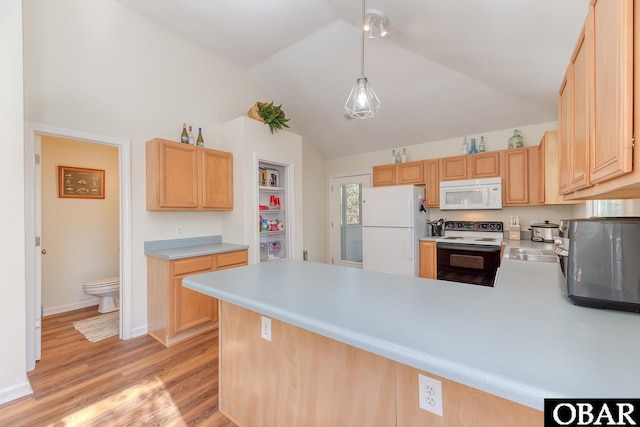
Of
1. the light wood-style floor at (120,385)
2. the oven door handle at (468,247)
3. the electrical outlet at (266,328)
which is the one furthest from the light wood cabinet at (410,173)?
the electrical outlet at (266,328)

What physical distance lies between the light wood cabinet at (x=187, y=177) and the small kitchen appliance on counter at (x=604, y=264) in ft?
10.2

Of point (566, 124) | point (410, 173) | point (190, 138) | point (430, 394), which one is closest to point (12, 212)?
point (190, 138)

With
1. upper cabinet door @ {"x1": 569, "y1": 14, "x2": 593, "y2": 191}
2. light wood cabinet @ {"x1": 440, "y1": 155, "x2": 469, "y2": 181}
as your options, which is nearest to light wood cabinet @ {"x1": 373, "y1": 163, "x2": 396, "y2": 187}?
light wood cabinet @ {"x1": 440, "y1": 155, "x2": 469, "y2": 181}

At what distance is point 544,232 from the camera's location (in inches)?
129

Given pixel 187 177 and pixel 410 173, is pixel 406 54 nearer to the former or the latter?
pixel 410 173

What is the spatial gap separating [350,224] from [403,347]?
15.2 ft

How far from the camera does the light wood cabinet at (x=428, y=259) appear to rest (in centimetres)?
376

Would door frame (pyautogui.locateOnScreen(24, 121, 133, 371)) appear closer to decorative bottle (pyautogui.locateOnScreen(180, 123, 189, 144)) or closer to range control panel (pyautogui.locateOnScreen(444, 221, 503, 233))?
decorative bottle (pyautogui.locateOnScreen(180, 123, 189, 144))

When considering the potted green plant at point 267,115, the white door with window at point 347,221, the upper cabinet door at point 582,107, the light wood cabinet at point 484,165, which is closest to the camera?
the upper cabinet door at point 582,107

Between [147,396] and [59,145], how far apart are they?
10.9 ft

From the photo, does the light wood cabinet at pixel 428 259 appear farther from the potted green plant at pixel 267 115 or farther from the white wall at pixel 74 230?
the white wall at pixel 74 230

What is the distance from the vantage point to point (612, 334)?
804 mm

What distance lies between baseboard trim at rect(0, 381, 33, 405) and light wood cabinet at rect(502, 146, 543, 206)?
501 cm

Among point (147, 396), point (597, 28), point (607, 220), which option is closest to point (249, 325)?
point (147, 396)
